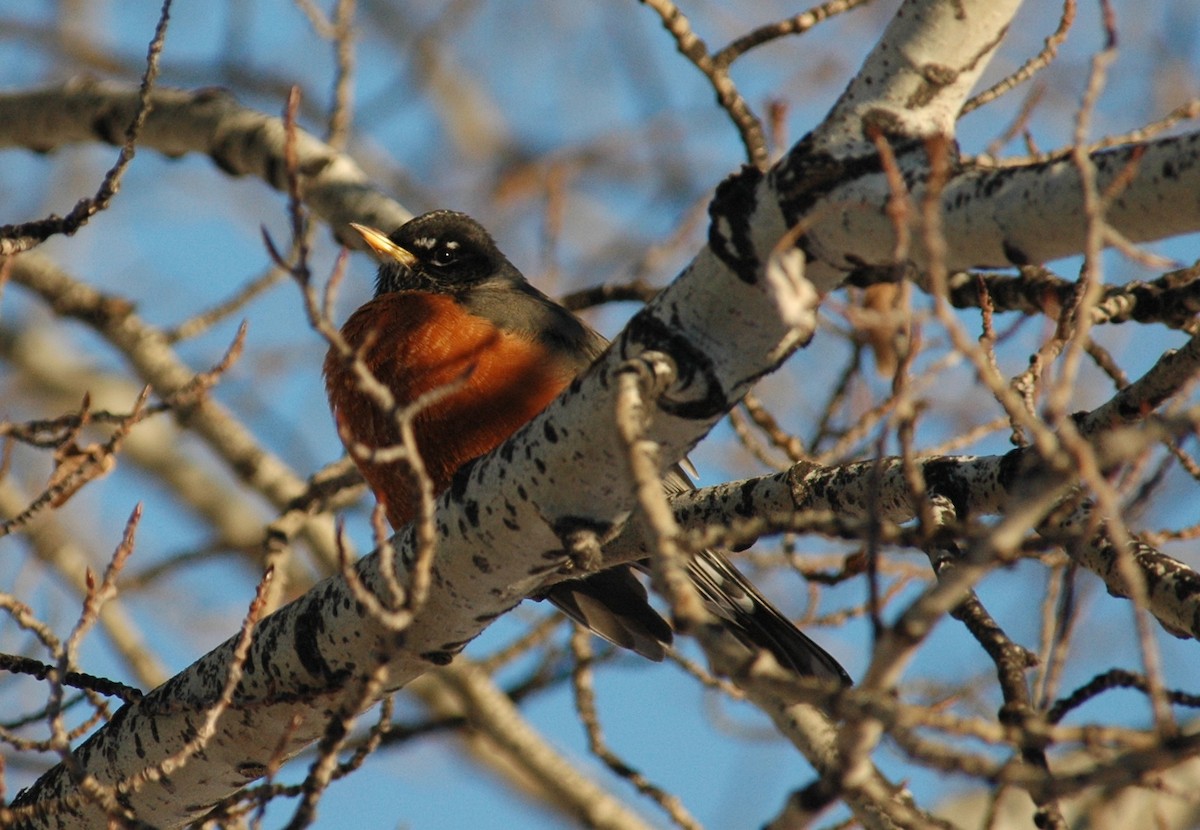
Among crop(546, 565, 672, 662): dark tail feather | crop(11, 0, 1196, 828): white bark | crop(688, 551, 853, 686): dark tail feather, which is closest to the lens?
crop(11, 0, 1196, 828): white bark

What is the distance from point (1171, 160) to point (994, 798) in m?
1.08

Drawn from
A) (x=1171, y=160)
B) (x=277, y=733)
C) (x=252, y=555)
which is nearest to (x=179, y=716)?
(x=277, y=733)

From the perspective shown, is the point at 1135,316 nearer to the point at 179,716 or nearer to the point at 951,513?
the point at 951,513

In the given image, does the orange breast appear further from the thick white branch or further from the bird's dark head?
the thick white branch

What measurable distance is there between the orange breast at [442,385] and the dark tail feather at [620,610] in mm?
567

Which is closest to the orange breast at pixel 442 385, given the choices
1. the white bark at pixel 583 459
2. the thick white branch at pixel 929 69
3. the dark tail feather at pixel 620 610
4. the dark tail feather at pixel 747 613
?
the dark tail feather at pixel 620 610

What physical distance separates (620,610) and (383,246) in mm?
1723

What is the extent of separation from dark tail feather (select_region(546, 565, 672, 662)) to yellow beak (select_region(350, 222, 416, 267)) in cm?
153

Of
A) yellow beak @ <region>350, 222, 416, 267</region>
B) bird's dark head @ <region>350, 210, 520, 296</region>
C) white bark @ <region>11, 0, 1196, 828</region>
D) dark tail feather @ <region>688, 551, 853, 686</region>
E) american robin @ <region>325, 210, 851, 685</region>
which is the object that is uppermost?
bird's dark head @ <region>350, 210, 520, 296</region>

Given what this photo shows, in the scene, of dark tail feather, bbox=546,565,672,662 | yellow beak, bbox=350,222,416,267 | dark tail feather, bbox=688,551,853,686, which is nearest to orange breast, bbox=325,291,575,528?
yellow beak, bbox=350,222,416,267

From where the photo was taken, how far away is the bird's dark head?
545 centimetres

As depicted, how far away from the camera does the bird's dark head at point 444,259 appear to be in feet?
17.9

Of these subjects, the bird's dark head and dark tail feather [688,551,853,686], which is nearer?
dark tail feather [688,551,853,686]

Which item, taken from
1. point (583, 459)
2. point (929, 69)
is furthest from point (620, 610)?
point (929, 69)
